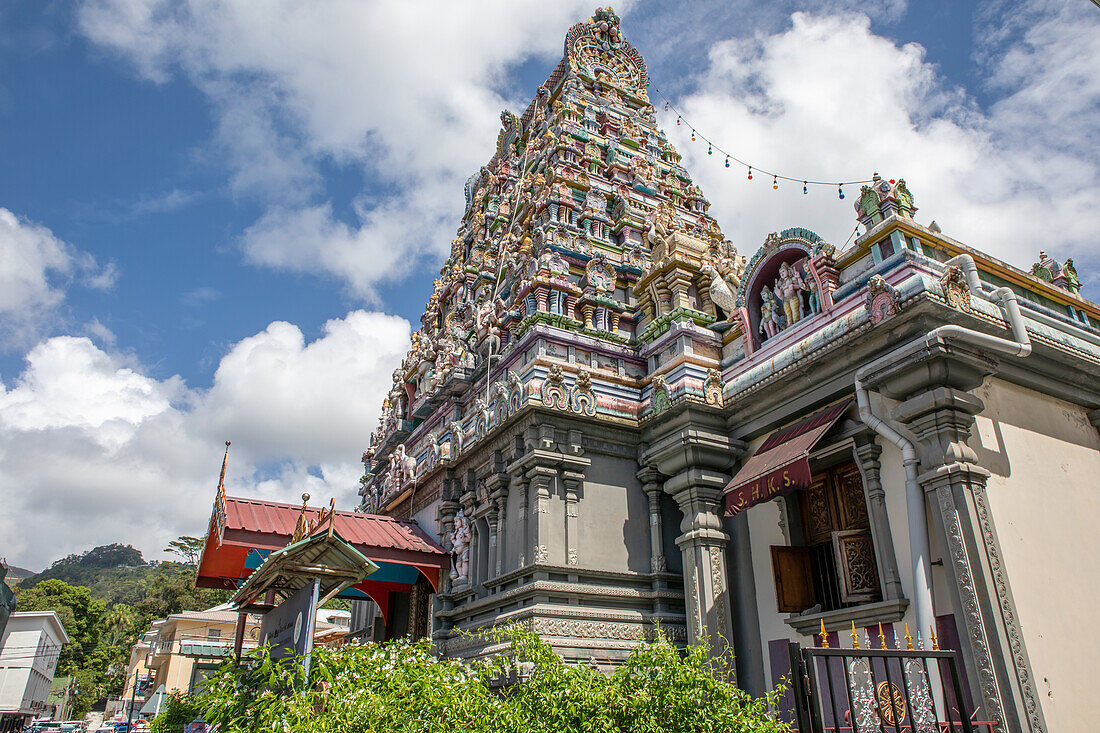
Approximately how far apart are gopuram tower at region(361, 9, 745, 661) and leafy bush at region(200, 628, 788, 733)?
478 centimetres

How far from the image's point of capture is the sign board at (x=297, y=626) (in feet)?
23.1

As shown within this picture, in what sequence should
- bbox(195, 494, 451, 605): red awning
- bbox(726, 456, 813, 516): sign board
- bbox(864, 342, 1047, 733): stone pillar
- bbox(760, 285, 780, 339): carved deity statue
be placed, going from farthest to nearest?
bbox(195, 494, 451, 605): red awning, bbox(760, 285, 780, 339): carved deity statue, bbox(726, 456, 813, 516): sign board, bbox(864, 342, 1047, 733): stone pillar

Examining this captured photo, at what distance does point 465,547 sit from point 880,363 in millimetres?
9087

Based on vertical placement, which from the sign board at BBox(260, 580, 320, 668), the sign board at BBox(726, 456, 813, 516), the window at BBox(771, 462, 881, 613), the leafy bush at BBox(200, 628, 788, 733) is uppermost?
the sign board at BBox(726, 456, 813, 516)

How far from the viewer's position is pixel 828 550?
11.0 metres

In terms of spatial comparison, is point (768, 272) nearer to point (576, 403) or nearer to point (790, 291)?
point (790, 291)

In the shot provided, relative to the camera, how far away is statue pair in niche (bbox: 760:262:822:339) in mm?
12094

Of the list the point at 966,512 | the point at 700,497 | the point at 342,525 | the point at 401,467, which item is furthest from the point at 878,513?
the point at 401,467

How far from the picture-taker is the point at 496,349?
16.4 meters

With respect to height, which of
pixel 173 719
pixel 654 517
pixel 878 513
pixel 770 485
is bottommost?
pixel 173 719

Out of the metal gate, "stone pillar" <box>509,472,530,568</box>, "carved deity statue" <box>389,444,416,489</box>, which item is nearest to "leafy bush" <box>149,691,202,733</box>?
"carved deity statue" <box>389,444,416,489</box>

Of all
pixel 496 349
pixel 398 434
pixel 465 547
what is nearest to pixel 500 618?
pixel 465 547

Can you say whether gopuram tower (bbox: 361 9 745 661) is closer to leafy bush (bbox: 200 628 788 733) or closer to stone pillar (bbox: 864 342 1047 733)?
stone pillar (bbox: 864 342 1047 733)

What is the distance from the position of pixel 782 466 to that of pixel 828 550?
192 centimetres
